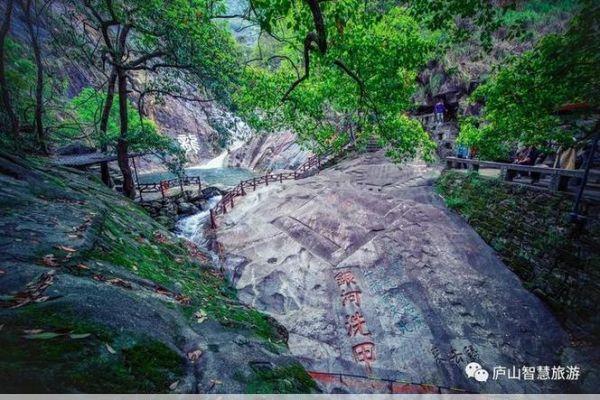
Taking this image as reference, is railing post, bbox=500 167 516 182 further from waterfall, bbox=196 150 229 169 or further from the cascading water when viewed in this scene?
waterfall, bbox=196 150 229 169

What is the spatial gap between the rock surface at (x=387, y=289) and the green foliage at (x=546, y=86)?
3.75 meters

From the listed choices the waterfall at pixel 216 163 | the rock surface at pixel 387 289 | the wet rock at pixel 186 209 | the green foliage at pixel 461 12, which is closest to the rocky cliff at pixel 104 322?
the rock surface at pixel 387 289

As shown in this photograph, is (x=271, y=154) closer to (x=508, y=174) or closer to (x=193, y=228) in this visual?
(x=193, y=228)

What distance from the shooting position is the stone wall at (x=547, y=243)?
21.7 feet

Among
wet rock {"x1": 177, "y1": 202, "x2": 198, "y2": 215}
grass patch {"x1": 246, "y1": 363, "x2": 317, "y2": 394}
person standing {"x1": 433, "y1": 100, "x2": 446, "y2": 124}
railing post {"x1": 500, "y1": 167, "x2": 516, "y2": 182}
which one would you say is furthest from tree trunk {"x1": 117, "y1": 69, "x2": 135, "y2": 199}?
person standing {"x1": 433, "y1": 100, "x2": 446, "y2": 124}

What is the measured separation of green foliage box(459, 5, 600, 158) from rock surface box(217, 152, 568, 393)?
12.3 feet

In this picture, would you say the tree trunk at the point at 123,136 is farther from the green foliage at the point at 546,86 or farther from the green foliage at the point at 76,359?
the green foliage at the point at 546,86

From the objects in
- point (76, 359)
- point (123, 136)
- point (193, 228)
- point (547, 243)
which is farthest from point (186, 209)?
point (547, 243)

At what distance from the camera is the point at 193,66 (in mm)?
8039

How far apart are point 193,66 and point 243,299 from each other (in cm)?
704

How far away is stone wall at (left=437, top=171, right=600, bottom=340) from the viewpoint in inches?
261

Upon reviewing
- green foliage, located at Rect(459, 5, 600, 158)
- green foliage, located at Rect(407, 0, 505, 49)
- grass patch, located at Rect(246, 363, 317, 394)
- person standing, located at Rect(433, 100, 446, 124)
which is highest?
person standing, located at Rect(433, 100, 446, 124)

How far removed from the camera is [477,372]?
6.26 m

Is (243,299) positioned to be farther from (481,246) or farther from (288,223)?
(481,246)
